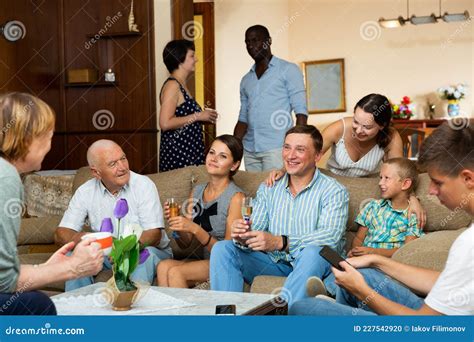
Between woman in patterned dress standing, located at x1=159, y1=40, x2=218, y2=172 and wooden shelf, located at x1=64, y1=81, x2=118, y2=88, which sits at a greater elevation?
wooden shelf, located at x1=64, y1=81, x2=118, y2=88

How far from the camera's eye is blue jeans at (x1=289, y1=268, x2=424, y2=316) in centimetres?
196

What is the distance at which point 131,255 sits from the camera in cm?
227

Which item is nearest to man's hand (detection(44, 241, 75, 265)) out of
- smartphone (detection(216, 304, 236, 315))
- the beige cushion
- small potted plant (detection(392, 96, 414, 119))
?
smartphone (detection(216, 304, 236, 315))

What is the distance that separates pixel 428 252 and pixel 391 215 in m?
0.49

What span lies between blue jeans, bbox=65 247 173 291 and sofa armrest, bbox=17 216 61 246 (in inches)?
23.7

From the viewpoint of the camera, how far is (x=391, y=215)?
3100 millimetres

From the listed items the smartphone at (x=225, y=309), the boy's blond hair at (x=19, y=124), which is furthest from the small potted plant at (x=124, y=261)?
the boy's blond hair at (x=19, y=124)

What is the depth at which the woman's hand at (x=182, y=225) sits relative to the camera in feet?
9.67

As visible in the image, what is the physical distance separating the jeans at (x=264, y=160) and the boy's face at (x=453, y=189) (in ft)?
8.09

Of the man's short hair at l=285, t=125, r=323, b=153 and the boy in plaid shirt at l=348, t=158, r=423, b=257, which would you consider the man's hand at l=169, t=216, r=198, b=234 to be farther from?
the boy in plaid shirt at l=348, t=158, r=423, b=257

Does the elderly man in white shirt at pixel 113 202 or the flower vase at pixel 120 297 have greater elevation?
the elderly man in white shirt at pixel 113 202

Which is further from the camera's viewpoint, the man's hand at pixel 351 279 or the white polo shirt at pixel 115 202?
the white polo shirt at pixel 115 202

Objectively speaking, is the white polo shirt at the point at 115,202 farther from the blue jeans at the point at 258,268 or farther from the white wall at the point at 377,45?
the white wall at the point at 377,45

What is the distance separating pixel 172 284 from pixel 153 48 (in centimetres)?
241
